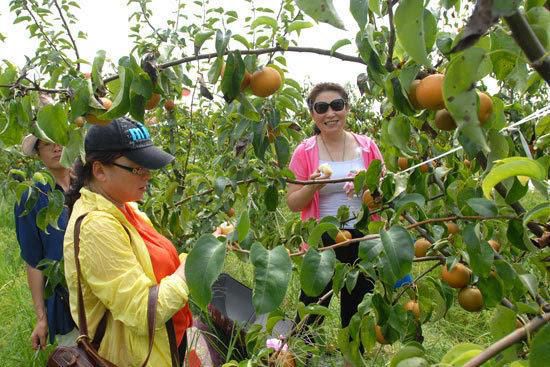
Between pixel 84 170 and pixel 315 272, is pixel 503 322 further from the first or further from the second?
pixel 84 170

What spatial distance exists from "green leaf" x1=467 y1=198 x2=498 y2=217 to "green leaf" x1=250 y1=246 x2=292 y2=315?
27 cm

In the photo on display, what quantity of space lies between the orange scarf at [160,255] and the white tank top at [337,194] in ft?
2.64

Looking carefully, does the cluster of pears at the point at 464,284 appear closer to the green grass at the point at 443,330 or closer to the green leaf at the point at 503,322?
the green leaf at the point at 503,322

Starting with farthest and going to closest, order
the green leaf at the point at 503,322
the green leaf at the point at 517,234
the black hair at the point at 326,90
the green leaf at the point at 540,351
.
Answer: the black hair at the point at 326,90 < the green leaf at the point at 517,234 < the green leaf at the point at 503,322 < the green leaf at the point at 540,351

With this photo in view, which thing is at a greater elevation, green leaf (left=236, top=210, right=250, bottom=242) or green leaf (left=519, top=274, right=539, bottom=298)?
green leaf (left=236, top=210, right=250, bottom=242)

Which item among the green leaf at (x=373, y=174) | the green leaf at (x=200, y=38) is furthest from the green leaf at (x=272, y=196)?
the green leaf at (x=200, y=38)

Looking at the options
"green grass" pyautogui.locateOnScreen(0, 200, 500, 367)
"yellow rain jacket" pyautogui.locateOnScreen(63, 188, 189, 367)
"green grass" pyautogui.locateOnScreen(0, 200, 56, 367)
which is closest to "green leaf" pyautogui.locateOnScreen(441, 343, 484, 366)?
"yellow rain jacket" pyautogui.locateOnScreen(63, 188, 189, 367)

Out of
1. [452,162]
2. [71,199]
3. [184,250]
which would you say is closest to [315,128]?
[184,250]

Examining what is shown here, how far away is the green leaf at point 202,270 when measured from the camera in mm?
709

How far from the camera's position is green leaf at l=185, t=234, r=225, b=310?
71 centimetres

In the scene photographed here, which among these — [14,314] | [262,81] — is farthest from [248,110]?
[14,314]

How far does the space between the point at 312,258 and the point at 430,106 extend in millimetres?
285

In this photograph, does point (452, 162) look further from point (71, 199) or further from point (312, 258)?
point (71, 199)

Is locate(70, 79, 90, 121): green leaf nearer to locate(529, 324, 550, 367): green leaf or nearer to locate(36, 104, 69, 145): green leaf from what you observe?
locate(36, 104, 69, 145): green leaf
